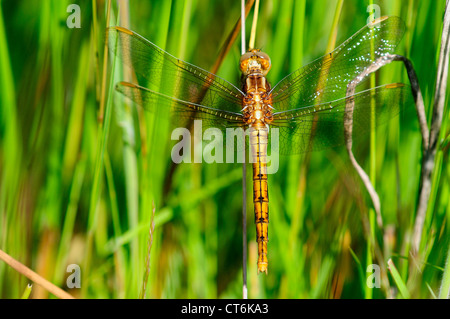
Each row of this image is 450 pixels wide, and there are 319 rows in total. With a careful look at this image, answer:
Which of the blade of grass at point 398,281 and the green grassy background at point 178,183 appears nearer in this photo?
the blade of grass at point 398,281

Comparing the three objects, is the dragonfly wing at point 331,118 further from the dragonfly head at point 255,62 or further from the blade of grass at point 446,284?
the blade of grass at point 446,284

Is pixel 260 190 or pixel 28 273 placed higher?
pixel 260 190

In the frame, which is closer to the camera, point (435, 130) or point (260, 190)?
point (435, 130)

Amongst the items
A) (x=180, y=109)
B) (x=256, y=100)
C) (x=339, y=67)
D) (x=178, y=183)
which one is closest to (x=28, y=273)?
(x=178, y=183)

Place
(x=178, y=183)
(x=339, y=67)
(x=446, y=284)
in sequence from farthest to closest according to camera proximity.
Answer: (x=178, y=183) < (x=339, y=67) < (x=446, y=284)

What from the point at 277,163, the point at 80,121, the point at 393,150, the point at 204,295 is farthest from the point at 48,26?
the point at 393,150

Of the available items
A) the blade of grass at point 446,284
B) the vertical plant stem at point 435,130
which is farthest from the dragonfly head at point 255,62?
the blade of grass at point 446,284

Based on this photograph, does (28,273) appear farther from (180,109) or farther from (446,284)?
(446,284)

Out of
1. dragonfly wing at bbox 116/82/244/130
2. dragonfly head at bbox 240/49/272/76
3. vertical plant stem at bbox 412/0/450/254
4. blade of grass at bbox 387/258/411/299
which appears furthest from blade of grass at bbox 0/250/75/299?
vertical plant stem at bbox 412/0/450/254

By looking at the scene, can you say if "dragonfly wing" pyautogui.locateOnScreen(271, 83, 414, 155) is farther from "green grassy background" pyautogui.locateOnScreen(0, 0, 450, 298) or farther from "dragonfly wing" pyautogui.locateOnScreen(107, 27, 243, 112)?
"dragonfly wing" pyautogui.locateOnScreen(107, 27, 243, 112)
